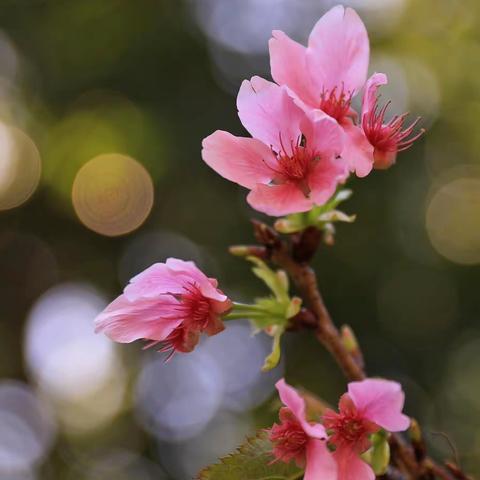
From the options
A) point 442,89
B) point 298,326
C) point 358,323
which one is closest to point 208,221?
point 358,323

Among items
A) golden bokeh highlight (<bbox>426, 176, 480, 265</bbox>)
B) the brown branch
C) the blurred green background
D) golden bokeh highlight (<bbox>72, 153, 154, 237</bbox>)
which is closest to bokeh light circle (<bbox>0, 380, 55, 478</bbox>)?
the blurred green background

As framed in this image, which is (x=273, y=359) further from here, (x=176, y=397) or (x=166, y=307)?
(x=176, y=397)

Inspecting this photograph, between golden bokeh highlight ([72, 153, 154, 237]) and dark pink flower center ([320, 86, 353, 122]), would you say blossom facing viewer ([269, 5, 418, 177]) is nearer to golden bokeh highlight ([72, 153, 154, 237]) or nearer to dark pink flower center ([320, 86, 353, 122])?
dark pink flower center ([320, 86, 353, 122])

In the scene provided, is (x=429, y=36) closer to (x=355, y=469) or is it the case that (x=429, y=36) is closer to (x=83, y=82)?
(x=83, y=82)

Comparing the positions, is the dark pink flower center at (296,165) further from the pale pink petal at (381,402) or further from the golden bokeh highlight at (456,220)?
the golden bokeh highlight at (456,220)

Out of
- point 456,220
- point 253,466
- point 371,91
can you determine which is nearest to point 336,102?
point 371,91

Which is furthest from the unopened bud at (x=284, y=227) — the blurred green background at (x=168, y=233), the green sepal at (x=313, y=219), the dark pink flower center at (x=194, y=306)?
the blurred green background at (x=168, y=233)
